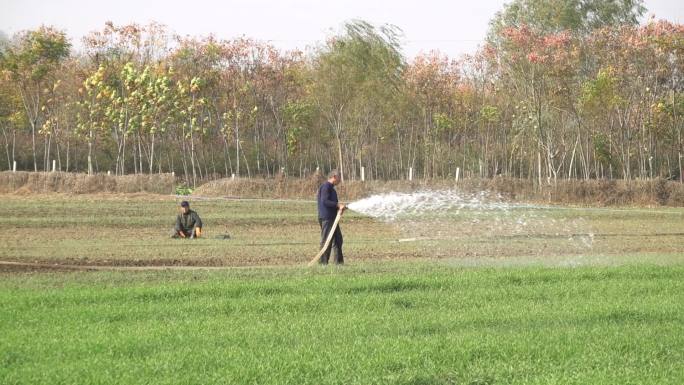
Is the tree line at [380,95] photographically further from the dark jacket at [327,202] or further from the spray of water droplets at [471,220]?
the dark jacket at [327,202]

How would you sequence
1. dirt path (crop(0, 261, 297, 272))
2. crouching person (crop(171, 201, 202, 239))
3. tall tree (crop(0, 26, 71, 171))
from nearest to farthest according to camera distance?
dirt path (crop(0, 261, 297, 272)), crouching person (crop(171, 201, 202, 239)), tall tree (crop(0, 26, 71, 171))

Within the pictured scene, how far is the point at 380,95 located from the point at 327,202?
43.1 m

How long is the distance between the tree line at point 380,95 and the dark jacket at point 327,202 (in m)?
36.0

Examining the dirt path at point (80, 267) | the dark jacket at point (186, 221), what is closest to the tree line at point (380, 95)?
the dark jacket at point (186, 221)

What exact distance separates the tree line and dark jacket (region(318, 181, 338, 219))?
36.0 metres

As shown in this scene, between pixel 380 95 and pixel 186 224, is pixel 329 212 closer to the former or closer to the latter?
pixel 186 224

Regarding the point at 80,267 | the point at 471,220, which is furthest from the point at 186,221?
the point at 471,220

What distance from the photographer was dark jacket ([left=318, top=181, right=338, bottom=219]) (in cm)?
2111

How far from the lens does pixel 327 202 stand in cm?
2111

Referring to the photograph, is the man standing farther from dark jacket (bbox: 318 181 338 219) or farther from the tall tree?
the tall tree

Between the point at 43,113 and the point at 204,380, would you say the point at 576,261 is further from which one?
Result: the point at 43,113

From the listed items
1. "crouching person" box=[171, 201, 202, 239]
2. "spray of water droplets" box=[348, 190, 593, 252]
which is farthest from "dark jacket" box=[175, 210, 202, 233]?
"spray of water droplets" box=[348, 190, 593, 252]

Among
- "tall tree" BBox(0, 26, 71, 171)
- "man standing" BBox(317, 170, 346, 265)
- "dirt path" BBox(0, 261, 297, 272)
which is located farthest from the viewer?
"tall tree" BBox(0, 26, 71, 171)

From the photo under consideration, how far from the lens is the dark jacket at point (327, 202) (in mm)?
21109
